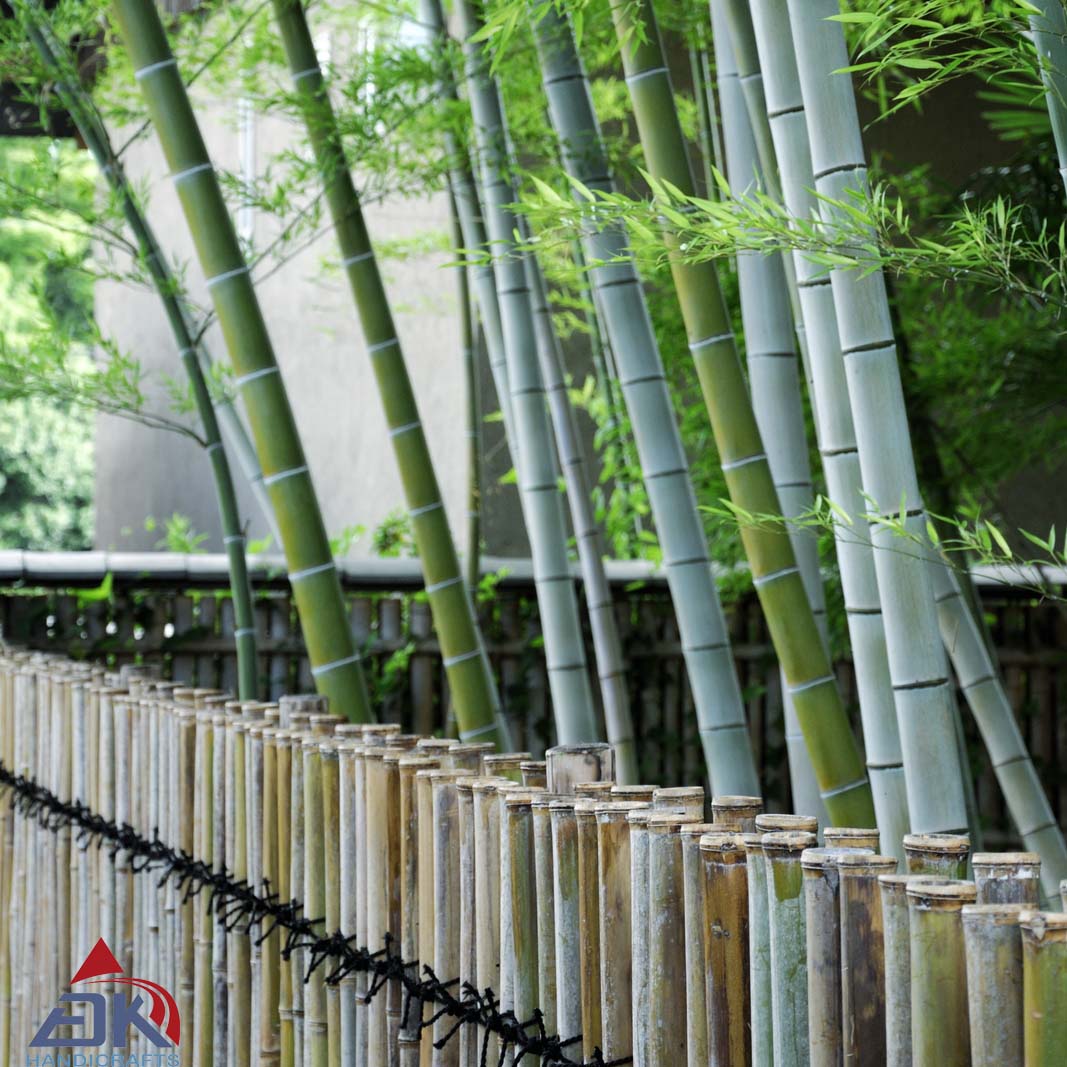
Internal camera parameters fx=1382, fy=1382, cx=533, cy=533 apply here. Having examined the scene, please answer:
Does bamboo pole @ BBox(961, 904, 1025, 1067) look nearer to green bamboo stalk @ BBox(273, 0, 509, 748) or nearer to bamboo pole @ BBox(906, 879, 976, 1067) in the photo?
bamboo pole @ BBox(906, 879, 976, 1067)

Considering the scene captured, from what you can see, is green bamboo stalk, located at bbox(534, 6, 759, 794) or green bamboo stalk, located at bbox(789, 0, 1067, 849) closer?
green bamboo stalk, located at bbox(789, 0, 1067, 849)

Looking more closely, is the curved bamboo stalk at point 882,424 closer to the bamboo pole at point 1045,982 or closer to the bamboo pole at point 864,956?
the bamboo pole at point 864,956

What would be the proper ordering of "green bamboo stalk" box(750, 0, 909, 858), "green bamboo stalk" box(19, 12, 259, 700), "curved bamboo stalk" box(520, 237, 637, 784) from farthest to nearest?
"curved bamboo stalk" box(520, 237, 637, 784), "green bamboo stalk" box(19, 12, 259, 700), "green bamboo stalk" box(750, 0, 909, 858)

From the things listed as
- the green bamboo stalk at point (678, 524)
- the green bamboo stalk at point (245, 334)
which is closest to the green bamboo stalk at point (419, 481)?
the green bamboo stalk at point (245, 334)

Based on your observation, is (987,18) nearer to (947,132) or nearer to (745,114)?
(745,114)

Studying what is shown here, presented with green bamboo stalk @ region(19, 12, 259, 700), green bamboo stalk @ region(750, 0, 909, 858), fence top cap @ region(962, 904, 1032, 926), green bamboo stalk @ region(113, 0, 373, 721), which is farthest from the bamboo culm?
green bamboo stalk @ region(19, 12, 259, 700)

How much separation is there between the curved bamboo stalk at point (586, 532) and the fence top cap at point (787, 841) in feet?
8.02

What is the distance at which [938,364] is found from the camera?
375 centimetres

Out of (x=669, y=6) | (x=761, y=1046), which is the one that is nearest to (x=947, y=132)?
(x=669, y=6)

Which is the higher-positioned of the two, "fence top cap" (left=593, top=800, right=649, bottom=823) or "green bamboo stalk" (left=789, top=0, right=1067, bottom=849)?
"green bamboo stalk" (left=789, top=0, right=1067, bottom=849)

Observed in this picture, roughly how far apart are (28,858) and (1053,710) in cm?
318

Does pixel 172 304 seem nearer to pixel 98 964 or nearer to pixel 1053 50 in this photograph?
pixel 98 964

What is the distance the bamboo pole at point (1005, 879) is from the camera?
3.06 feet

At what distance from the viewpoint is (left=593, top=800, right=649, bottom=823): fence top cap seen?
1.23 m
